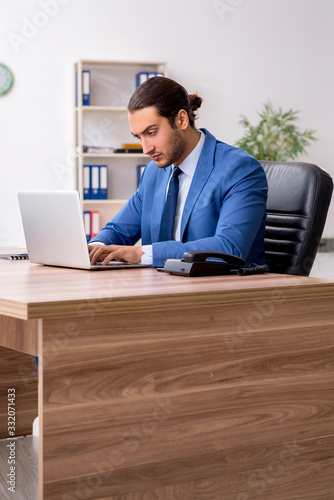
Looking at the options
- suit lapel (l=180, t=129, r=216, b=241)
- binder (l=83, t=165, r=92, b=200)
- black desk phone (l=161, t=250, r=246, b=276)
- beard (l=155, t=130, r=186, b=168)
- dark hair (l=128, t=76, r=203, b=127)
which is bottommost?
binder (l=83, t=165, r=92, b=200)

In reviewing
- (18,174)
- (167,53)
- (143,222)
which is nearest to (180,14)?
(167,53)

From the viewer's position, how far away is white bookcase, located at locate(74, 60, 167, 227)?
5.36 metres

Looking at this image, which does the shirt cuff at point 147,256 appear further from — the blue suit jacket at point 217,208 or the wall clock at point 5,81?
the wall clock at point 5,81

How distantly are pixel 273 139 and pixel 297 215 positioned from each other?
3.40 metres

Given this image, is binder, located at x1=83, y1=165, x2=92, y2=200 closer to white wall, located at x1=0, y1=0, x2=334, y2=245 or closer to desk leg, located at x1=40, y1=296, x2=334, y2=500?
white wall, located at x1=0, y1=0, x2=334, y2=245

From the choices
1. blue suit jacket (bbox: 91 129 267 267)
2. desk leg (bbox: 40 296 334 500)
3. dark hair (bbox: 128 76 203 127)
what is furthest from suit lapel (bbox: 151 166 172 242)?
desk leg (bbox: 40 296 334 500)

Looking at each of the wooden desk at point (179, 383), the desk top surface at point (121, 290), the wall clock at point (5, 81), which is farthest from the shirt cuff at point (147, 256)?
the wall clock at point (5, 81)

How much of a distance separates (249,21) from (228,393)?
5.01 metres

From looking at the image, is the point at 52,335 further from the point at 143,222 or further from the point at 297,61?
the point at 297,61

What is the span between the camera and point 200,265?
167 centimetres

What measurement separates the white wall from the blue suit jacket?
308cm

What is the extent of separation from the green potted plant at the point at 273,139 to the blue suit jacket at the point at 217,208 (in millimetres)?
3236

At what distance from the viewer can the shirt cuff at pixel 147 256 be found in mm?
1979

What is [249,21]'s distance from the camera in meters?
5.84
